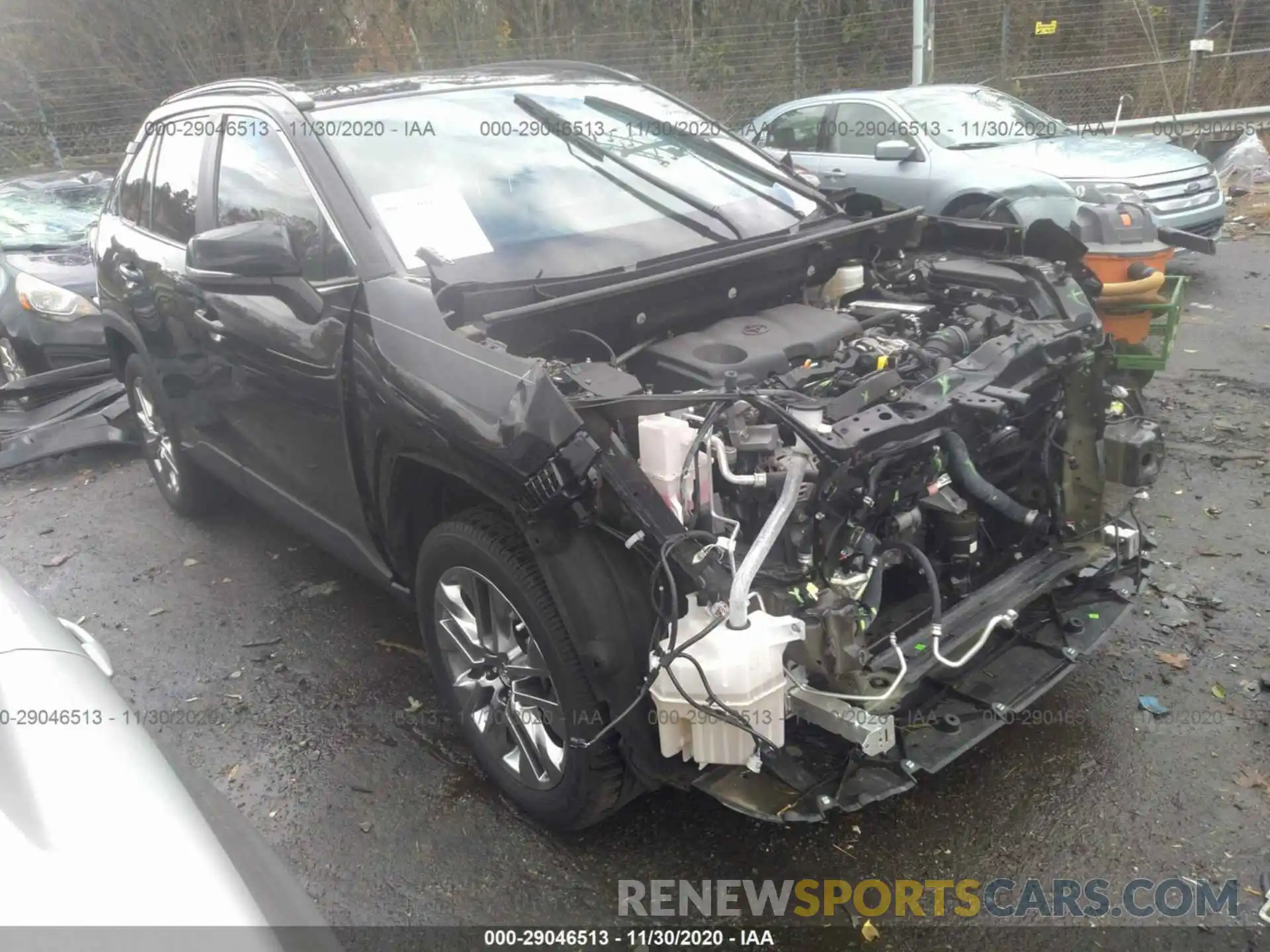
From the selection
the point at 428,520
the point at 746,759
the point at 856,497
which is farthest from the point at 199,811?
the point at 856,497

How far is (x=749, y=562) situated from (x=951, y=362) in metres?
1.11

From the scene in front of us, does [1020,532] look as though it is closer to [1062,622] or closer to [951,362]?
[1062,622]

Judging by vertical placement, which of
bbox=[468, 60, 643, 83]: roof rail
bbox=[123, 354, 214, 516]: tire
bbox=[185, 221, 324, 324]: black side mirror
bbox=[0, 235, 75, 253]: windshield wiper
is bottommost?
bbox=[123, 354, 214, 516]: tire

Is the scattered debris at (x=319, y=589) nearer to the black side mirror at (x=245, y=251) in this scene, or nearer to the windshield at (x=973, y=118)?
the black side mirror at (x=245, y=251)

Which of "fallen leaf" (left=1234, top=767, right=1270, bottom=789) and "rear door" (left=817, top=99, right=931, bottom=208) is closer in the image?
"fallen leaf" (left=1234, top=767, right=1270, bottom=789)

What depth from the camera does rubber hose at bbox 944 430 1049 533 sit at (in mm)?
2684

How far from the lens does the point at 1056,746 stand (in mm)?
3066

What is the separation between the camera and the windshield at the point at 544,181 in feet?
10.4

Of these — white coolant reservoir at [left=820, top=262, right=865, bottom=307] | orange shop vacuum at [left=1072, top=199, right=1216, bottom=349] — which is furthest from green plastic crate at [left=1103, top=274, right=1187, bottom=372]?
white coolant reservoir at [left=820, top=262, right=865, bottom=307]

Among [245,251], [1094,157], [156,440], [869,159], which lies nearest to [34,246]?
[156,440]

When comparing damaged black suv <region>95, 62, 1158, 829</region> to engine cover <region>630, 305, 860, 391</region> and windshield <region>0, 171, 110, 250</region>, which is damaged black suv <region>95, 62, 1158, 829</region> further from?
windshield <region>0, 171, 110, 250</region>

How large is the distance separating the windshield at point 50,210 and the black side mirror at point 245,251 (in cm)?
542

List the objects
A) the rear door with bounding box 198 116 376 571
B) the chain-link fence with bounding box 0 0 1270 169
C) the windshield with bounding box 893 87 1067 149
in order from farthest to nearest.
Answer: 1. the chain-link fence with bounding box 0 0 1270 169
2. the windshield with bounding box 893 87 1067 149
3. the rear door with bounding box 198 116 376 571

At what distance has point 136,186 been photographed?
15.5ft
